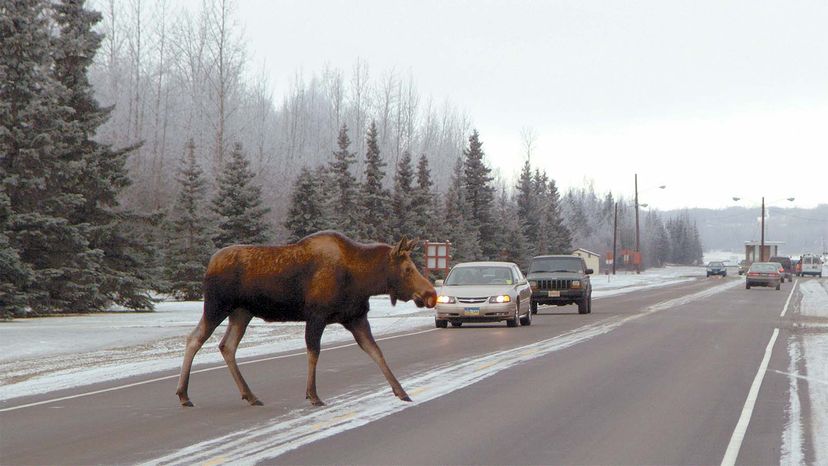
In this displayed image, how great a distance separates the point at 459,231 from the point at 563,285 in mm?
41532

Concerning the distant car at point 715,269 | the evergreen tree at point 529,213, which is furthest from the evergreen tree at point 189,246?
the distant car at point 715,269

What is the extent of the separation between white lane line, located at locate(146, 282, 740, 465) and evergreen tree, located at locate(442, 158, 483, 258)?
5605cm

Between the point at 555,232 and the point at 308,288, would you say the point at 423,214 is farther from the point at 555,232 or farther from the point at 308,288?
the point at 308,288

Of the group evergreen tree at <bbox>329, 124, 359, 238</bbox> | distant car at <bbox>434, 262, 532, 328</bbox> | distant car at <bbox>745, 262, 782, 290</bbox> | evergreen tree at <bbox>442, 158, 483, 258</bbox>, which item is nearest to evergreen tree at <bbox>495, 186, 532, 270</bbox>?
evergreen tree at <bbox>442, 158, 483, 258</bbox>

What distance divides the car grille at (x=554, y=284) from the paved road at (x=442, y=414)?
14257 mm

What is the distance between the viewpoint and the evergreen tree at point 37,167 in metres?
27.9

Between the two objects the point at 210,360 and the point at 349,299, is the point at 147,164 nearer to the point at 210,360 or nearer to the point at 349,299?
the point at 210,360

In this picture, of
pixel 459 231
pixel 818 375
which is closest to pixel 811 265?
pixel 459 231

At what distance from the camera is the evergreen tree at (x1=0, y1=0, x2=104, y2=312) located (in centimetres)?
2791

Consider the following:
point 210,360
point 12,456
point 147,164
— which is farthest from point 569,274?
point 147,164

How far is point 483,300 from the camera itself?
26625 millimetres

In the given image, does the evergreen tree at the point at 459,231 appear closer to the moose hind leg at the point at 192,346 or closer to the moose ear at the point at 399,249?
the moose ear at the point at 399,249

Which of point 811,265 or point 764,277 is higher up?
point 811,265

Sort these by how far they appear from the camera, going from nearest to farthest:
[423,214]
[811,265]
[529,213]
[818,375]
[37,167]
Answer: [818,375] → [37,167] → [423,214] → [529,213] → [811,265]
